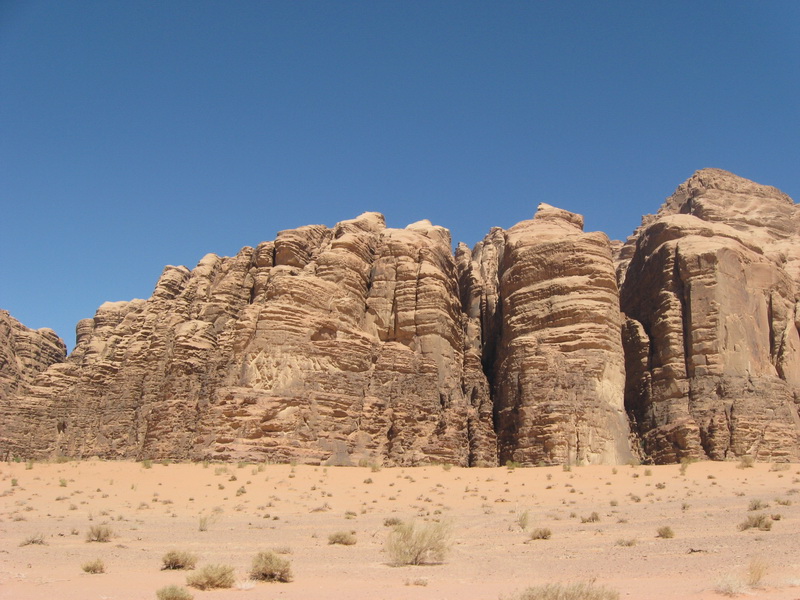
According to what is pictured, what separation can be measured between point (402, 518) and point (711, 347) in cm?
2734

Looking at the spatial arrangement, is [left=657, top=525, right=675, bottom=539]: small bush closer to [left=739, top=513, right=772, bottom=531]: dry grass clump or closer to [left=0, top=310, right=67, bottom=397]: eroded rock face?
[left=739, top=513, right=772, bottom=531]: dry grass clump

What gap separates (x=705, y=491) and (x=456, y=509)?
8.57 metres

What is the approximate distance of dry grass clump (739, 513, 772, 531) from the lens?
14.4 m

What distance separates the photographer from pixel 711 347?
39375 mm

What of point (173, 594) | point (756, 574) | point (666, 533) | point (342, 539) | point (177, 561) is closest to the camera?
point (173, 594)

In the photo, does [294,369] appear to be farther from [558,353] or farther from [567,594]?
[567,594]

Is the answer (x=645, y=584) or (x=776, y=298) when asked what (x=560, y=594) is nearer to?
(x=645, y=584)

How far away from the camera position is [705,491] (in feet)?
75.7

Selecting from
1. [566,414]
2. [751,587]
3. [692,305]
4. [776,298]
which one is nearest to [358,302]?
[566,414]

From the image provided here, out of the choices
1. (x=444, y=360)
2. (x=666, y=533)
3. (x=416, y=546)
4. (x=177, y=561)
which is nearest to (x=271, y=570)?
(x=177, y=561)

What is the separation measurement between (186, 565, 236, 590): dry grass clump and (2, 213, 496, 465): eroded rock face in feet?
73.5

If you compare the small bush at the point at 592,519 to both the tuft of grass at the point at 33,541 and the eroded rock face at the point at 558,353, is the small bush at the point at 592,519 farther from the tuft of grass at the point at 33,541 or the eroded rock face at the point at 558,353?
the eroded rock face at the point at 558,353

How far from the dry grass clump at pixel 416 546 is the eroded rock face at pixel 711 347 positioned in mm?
28388

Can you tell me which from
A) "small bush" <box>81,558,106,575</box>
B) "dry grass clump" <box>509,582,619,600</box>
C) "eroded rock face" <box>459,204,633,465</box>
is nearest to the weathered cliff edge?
"eroded rock face" <box>459,204,633,465</box>
